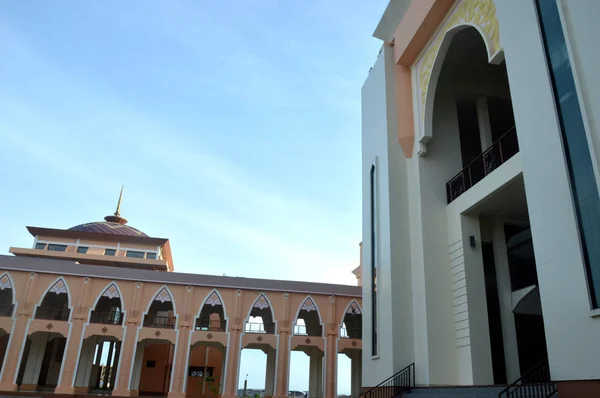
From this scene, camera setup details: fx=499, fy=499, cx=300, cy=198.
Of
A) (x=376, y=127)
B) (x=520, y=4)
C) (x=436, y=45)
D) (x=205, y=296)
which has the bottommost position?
(x=205, y=296)

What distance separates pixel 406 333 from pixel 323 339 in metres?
8.25

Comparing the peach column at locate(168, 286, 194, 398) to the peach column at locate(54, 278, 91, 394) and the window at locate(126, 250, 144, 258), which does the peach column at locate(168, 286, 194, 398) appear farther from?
the window at locate(126, 250, 144, 258)

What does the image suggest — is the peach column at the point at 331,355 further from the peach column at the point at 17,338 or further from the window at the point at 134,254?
the window at the point at 134,254

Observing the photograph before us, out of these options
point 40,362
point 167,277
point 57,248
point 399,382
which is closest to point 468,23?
point 399,382

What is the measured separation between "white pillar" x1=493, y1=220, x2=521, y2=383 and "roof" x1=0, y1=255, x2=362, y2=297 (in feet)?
30.3

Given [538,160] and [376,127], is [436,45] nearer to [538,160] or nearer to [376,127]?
[376,127]

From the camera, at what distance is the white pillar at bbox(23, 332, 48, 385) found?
1856 cm

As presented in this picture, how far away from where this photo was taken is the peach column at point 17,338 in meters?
16.8

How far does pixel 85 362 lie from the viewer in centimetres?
1898

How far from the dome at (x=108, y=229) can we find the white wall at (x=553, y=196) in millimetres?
24690

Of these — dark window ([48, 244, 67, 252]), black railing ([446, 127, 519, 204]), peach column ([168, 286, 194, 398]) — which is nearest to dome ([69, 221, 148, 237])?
dark window ([48, 244, 67, 252])

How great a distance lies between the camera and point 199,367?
78.4 ft

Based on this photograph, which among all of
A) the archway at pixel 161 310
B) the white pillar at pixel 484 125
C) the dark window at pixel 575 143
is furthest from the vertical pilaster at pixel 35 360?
the dark window at pixel 575 143

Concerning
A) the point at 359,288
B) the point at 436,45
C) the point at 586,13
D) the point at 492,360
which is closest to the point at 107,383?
the point at 359,288
